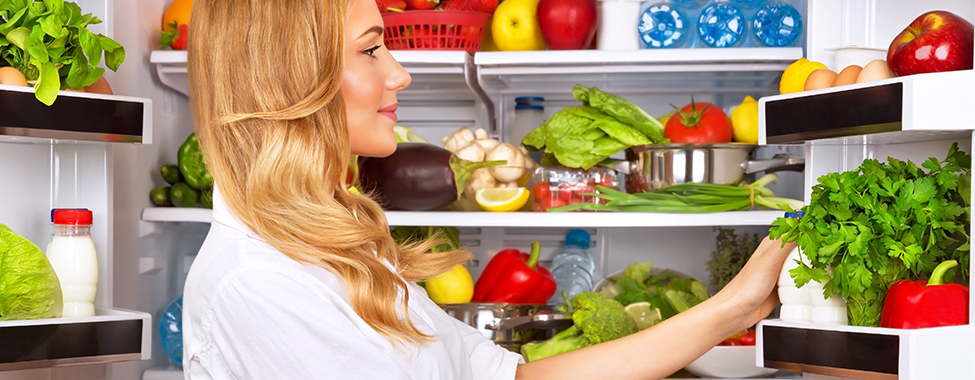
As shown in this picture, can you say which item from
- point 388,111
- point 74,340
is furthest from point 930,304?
point 74,340

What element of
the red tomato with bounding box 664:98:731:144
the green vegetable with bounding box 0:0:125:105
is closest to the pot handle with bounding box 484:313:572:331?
the red tomato with bounding box 664:98:731:144

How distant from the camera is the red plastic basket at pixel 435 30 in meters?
1.70

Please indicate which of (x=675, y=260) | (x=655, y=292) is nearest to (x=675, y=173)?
(x=655, y=292)

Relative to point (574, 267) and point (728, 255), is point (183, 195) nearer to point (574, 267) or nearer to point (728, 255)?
point (574, 267)

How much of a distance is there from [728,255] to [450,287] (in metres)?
0.67

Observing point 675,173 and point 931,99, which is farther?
point 675,173

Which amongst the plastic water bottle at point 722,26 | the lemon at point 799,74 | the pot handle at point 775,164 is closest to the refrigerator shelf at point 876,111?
the lemon at point 799,74

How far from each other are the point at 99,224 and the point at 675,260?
1383 millimetres

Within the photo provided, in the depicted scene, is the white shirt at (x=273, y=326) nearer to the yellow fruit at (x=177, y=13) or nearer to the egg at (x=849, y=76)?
the egg at (x=849, y=76)

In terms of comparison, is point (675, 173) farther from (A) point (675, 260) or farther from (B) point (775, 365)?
(B) point (775, 365)

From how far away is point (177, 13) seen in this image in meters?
1.84

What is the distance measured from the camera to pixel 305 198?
0.88 meters

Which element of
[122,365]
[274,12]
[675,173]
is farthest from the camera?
[122,365]

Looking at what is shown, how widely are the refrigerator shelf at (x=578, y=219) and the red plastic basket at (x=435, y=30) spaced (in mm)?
375
